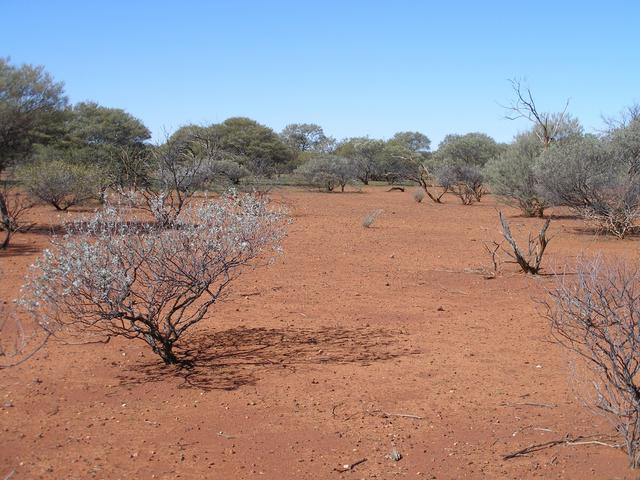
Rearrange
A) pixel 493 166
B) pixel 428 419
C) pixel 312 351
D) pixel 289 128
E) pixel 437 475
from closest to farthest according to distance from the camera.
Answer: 1. pixel 437 475
2. pixel 428 419
3. pixel 312 351
4. pixel 493 166
5. pixel 289 128

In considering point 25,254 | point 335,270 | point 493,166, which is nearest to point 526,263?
point 335,270

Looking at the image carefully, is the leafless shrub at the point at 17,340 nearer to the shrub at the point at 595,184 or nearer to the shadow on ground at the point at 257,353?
the shadow on ground at the point at 257,353

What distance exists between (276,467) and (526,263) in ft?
25.7

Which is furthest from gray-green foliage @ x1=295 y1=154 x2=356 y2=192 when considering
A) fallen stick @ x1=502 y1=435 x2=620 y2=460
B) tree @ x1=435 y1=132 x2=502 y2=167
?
fallen stick @ x1=502 y1=435 x2=620 y2=460

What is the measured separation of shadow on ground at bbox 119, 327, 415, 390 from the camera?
6.17 meters

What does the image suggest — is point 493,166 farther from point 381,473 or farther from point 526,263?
point 381,473

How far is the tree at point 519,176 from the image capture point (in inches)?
906

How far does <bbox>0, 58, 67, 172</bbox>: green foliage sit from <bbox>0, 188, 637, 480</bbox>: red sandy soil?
9760 mm

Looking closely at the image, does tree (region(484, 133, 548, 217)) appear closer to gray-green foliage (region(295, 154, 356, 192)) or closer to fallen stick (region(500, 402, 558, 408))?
gray-green foliage (region(295, 154, 356, 192))

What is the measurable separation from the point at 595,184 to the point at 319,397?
558 inches

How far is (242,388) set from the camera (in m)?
5.84

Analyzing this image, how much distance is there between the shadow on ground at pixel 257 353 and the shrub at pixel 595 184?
1140 centimetres

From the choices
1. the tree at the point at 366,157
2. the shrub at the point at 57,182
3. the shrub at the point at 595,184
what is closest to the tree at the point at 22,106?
the shrub at the point at 57,182

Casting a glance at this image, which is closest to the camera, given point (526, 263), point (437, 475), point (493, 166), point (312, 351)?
point (437, 475)
